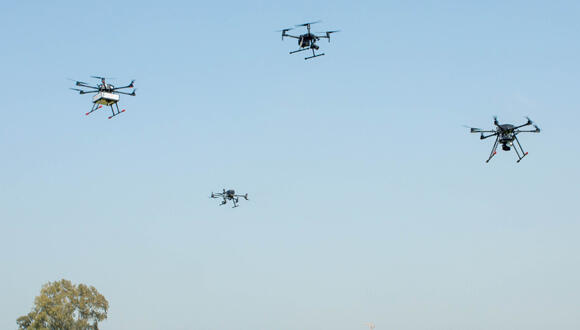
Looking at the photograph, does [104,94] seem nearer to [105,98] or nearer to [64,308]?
[105,98]

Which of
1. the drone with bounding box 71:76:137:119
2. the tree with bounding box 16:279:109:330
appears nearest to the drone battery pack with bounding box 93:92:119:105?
the drone with bounding box 71:76:137:119

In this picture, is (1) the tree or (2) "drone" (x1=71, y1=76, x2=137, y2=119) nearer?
(2) "drone" (x1=71, y1=76, x2=137, y2=119)

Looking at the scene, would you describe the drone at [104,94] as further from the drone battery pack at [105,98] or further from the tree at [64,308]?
the tree at [64,308]

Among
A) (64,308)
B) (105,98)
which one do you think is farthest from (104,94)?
(64,308)

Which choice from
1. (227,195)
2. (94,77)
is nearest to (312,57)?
(94,77)

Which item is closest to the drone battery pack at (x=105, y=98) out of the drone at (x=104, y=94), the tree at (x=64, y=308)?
the drone at (x=104, y=94)

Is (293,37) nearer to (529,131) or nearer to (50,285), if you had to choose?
(529,131)

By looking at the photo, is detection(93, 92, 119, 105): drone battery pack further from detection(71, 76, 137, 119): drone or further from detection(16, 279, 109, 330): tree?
detection(16, 279, 109, 330): tree
